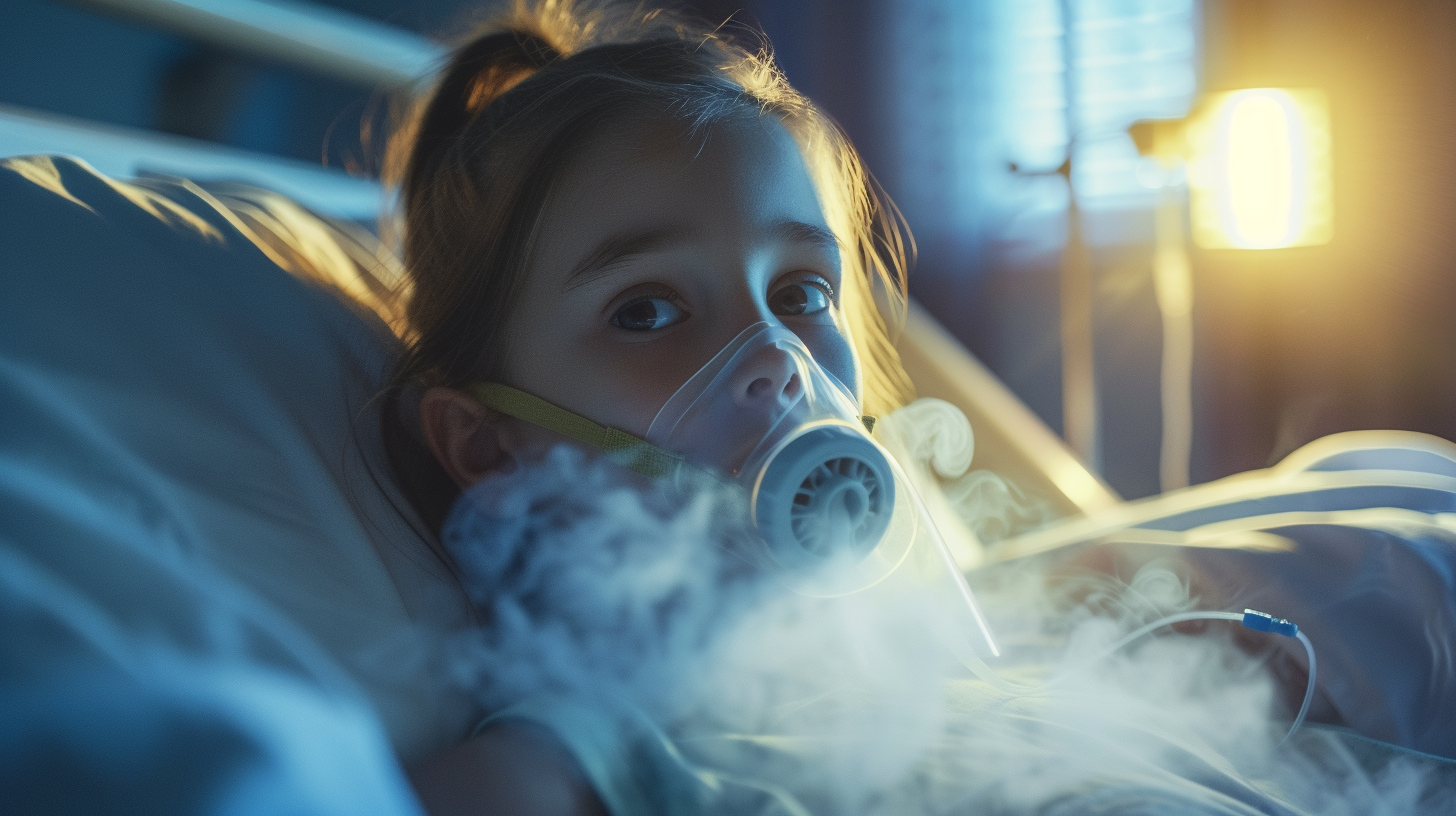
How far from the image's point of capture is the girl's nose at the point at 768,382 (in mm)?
733

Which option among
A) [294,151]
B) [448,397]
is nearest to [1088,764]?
[448,397]

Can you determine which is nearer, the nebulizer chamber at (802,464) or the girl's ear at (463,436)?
the nebulizer chamber at (802,464)

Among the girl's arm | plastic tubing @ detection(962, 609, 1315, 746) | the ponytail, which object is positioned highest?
the ponytail

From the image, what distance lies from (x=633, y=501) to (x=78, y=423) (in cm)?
39

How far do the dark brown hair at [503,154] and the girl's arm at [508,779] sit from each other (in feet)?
0.94

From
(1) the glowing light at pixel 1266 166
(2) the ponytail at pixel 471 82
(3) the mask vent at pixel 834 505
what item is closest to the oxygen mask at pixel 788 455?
(3) the mask vent at pixel 834 505

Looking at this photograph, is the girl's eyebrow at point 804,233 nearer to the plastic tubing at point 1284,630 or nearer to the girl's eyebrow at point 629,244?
the girl's eyebrow at point 629,244

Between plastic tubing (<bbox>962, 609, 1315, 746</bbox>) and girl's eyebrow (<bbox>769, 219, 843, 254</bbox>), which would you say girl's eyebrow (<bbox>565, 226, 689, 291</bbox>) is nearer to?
girl's eyebrow (<bbox>769, 219, 843, 254</bbox>)

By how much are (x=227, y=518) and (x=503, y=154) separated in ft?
1.45

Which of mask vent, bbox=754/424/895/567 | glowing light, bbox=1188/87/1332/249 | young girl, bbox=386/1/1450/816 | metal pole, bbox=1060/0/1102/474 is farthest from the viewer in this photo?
metal pole, bbox=1060/0/1102/474

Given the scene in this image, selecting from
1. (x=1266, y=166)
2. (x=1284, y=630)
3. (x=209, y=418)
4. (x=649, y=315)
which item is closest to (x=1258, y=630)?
(x=1284, y=630)

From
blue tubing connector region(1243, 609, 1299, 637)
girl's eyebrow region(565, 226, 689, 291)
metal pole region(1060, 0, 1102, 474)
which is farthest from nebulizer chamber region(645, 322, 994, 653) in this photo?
metal pole region(1060, 0, 1102, 474)

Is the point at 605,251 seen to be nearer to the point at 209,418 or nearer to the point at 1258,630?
the point at 209,418

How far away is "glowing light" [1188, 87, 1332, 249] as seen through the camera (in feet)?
5.89
